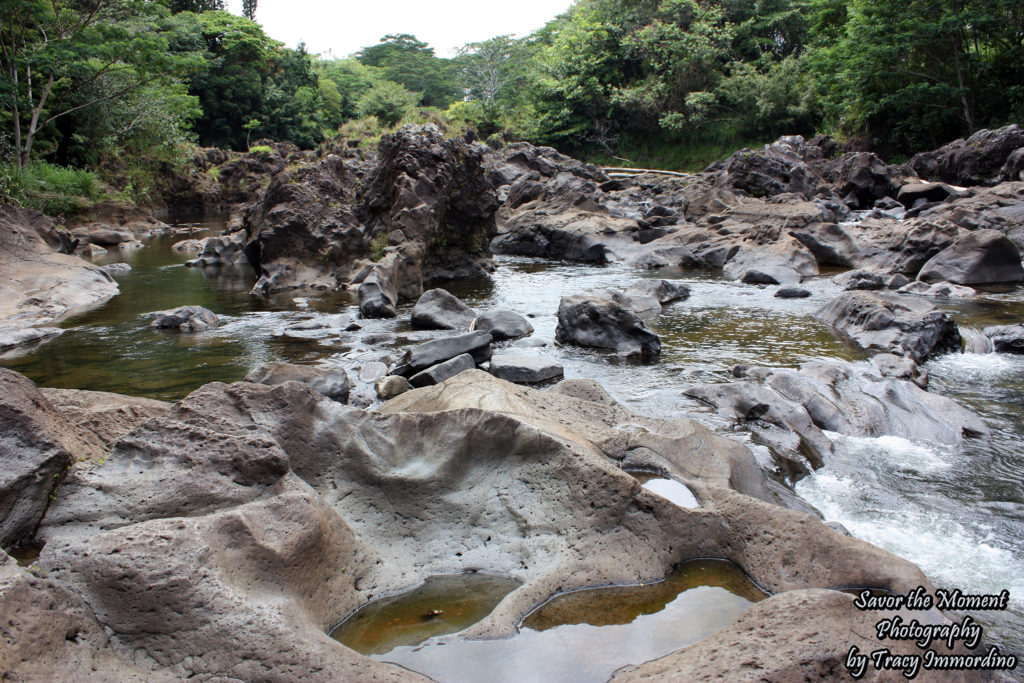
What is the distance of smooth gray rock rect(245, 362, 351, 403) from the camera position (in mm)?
5680

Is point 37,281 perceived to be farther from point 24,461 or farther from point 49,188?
point 24,461

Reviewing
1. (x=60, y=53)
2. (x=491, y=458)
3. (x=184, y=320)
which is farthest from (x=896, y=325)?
Answer: (x=60, y=53)

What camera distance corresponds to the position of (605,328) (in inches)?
321

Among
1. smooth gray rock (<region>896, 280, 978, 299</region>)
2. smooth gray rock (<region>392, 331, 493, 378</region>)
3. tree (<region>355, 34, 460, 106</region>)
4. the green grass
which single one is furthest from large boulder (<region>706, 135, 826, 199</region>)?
tree (<region>355, 34, 460, 106</region>)

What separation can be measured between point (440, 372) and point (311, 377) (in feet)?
4.03

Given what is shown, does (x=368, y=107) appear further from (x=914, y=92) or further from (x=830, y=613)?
(x=830, y=613)

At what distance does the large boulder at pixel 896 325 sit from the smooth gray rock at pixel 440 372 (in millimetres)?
4757

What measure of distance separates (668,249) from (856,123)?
18.4 meters

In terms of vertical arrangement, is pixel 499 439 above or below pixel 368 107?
below

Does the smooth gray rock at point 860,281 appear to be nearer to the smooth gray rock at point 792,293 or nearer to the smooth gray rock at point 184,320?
the smooth gray rock at point 792,293

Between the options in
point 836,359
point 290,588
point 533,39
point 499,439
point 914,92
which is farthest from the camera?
point 533,39

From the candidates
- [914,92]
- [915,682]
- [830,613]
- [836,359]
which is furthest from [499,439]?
[914,92]

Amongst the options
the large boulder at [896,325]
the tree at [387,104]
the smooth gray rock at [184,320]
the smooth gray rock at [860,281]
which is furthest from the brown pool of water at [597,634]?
the tree at [387,104]

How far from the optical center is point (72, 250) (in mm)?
14984
